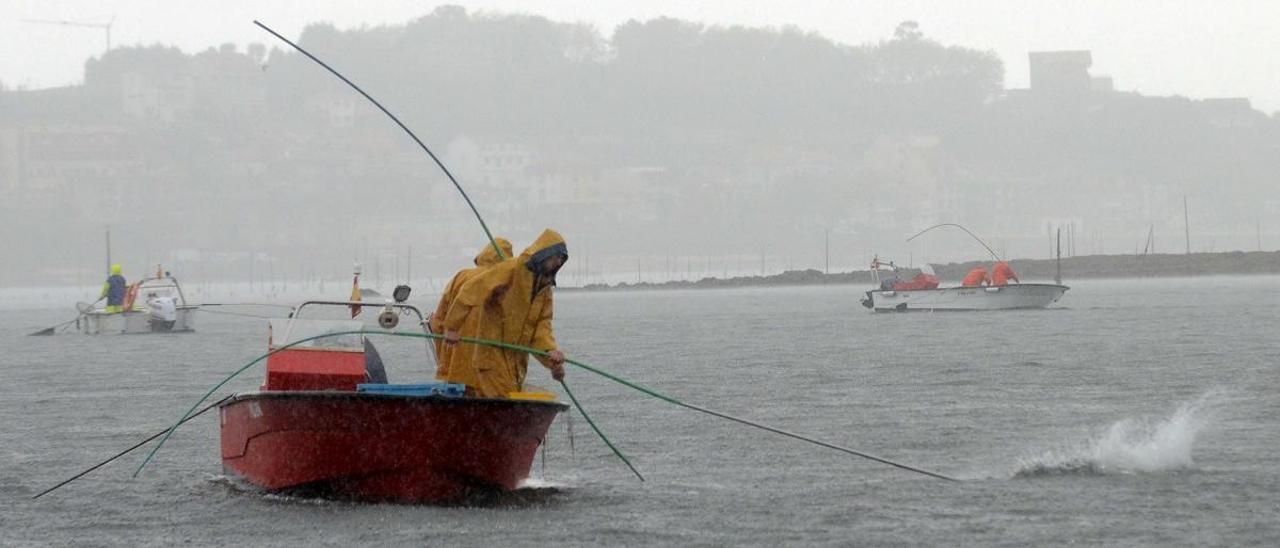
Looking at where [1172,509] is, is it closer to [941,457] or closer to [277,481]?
[941,457]

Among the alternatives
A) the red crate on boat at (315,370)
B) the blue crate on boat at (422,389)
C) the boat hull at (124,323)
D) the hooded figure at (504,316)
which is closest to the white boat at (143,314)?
the boat hull at (124,323)

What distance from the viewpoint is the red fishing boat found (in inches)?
671

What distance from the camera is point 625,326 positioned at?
74875mm

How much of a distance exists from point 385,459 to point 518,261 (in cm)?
207

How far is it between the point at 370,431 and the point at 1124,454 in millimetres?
8973

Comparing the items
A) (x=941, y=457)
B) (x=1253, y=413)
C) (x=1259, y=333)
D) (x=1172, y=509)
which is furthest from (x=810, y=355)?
(x=1172, y=509)

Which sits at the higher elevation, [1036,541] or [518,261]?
[518,261]

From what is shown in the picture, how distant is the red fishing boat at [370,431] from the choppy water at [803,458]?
32 centimetres

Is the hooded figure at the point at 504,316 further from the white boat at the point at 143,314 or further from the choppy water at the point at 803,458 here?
the white boat at the point at 143,314

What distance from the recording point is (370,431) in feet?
56.4

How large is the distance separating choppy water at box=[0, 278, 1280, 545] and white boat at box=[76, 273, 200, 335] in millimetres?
13912

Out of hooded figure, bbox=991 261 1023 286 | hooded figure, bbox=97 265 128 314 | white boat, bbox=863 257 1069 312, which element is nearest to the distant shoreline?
white boat, bbox=863 257 1069 312

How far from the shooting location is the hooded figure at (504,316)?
17.2m

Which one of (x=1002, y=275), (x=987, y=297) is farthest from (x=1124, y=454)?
(x=1002, y=275)
